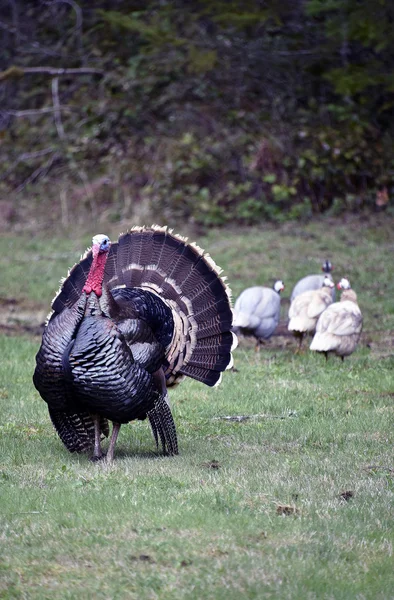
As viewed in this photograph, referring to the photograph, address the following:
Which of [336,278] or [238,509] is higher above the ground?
[238,509]

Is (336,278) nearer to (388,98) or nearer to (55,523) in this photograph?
(388,98)

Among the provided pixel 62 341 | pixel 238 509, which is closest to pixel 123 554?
pixel 238 509

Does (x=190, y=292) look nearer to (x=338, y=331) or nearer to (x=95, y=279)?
(x=95, y=279)

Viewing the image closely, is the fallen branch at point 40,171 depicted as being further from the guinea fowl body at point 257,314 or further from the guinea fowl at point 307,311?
the guinea fowl at point 307,311

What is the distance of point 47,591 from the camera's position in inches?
150

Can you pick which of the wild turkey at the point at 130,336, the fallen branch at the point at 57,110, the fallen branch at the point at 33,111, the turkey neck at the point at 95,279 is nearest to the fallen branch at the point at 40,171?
the fallen branch at the point at 57,110

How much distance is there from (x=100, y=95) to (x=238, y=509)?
51.7ft

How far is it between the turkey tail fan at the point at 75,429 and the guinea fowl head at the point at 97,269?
80 cm

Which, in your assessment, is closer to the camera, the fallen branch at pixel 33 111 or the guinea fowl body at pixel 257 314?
the guinea fowl body at pixel 257 314

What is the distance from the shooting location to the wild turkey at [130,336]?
543 cm

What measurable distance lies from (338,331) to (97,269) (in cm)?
392

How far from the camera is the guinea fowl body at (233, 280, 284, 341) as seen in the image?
32.4 ft

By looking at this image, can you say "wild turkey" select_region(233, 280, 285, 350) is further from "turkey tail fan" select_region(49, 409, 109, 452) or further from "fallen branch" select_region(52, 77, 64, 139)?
"fallen branch" select_region(52, 77, 64, 139)

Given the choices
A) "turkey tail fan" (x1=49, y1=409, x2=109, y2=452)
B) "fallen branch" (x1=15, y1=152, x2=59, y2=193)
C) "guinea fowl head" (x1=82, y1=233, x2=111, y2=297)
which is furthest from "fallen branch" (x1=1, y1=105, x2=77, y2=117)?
"turkey tail fan" (x1=49, y1=409, x2=109, y2=452)
